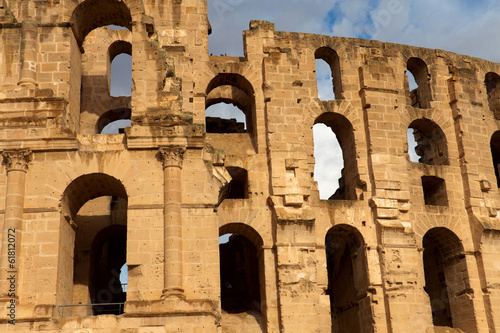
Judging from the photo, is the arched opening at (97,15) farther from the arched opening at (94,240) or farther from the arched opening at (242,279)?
the arched opening at (242,279)

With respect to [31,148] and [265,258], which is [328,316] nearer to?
[265,258]

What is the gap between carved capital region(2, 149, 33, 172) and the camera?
16.2 metres

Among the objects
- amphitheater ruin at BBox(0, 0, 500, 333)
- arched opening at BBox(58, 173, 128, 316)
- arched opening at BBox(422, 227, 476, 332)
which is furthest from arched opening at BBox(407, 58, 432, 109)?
arched opening at BBox(58, 173, 128, 316)

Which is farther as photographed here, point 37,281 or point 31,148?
point 31,148

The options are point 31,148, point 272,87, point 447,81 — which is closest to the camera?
point 31,148

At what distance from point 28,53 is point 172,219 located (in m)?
5.91

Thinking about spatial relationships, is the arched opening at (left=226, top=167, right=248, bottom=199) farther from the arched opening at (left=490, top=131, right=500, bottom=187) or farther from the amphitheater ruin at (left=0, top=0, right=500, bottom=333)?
the arched opening at (left=490, top=131, right=500, bottom=187)

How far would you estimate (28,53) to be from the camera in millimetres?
17562

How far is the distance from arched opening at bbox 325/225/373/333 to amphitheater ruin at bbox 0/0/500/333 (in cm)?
10

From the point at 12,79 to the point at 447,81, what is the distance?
53.8 feet

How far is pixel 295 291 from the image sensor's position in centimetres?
2097

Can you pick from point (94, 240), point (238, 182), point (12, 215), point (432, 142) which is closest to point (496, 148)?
point (432, 142)

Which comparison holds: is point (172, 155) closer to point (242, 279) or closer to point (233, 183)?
point (233, 183)

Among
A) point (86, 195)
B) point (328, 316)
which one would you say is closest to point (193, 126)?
point (86, 195)
